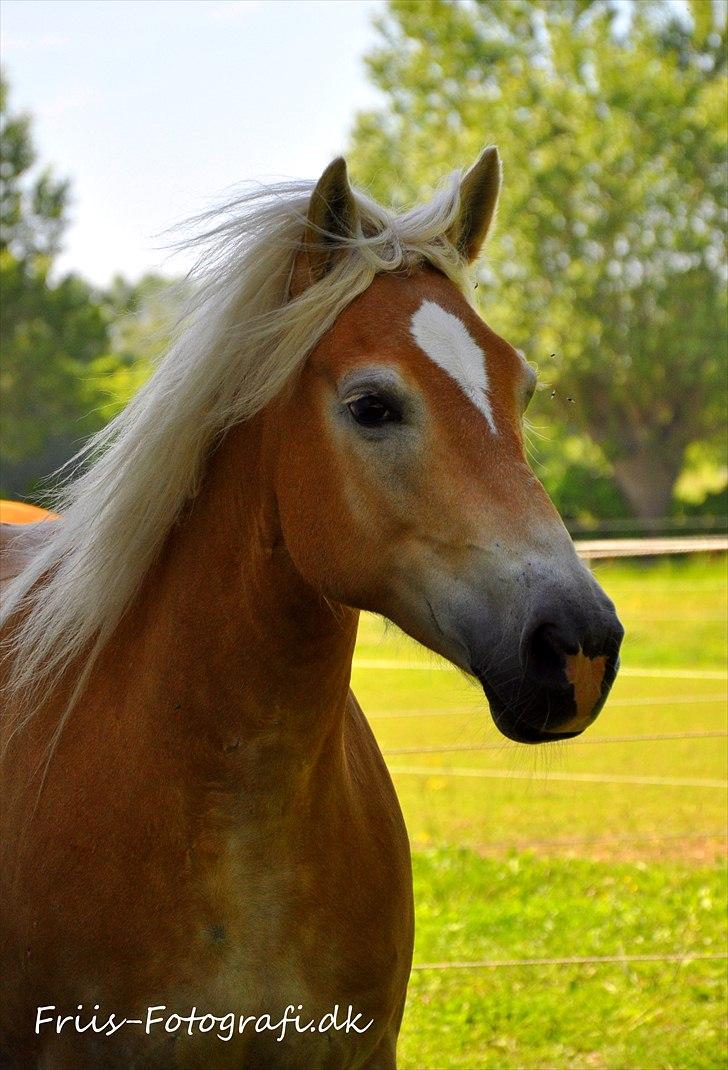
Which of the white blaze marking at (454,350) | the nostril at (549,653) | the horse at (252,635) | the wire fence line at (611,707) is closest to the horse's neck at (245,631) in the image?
the horse at (252,635)

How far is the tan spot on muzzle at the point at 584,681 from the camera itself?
1666 millimetres

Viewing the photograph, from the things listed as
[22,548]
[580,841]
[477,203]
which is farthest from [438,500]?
[580,841]

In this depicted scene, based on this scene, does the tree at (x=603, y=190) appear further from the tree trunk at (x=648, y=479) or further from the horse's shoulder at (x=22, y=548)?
the horse's shoulder at (x=22, y=548)

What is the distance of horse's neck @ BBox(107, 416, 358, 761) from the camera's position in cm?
204

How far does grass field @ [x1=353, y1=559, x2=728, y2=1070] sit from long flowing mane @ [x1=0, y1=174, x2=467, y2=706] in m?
0.51

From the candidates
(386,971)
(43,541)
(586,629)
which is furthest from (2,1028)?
(586,629)

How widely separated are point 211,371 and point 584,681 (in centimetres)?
86

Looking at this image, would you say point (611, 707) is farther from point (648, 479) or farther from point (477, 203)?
point (648, 479)

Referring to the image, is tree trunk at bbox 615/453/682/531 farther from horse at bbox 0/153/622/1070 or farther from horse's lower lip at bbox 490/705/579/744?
horse's lower lip at bbox 490/705/579/744

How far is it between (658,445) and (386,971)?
27576 millimetres

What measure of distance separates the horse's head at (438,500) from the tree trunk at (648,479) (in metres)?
26.0

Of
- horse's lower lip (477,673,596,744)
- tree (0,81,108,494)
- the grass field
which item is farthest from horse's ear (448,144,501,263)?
tree (0,81,108,494)

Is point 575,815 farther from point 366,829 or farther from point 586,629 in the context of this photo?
point 586,629

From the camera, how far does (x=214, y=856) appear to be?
203 centimetres
